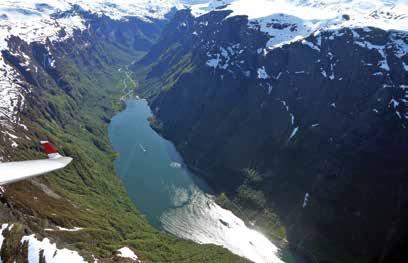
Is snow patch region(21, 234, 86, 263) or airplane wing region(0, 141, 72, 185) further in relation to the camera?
snow patch region(21, 234, 86, 263)

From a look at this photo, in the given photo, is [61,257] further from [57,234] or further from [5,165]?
[57,234]

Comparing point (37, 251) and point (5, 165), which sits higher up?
point (5, 165)

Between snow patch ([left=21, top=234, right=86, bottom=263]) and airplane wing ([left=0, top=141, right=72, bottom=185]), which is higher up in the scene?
airplane wing ([left=0, top=141, right=72, bottom=185])

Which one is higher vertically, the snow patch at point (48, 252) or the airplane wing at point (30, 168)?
the airplane wing at point (30, 168)

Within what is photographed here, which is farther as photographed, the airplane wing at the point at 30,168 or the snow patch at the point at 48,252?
the snow patch at the point at 48,252

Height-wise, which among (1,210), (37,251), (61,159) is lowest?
(1,210)

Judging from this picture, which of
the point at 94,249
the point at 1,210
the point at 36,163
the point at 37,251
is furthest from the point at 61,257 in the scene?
the point at 94,249

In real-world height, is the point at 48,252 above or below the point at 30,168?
below

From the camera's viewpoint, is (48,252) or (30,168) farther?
(48,252)
